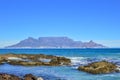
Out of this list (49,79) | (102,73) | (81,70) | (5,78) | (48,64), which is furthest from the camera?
(48,64)

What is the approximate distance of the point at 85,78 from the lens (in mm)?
40469

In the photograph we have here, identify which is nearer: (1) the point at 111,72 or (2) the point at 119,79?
(2) the point at 119,79

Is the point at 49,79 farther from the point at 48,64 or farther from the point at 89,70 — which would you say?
the point at 48,64

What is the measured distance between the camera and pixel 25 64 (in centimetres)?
6269

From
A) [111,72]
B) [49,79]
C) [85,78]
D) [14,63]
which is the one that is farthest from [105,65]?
[14,63]

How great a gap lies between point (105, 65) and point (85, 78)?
1148cm

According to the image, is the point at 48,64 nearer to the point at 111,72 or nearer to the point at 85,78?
the point at 111,72

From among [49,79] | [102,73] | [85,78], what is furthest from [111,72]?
[49,79]

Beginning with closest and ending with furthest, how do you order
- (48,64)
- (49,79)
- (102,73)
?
1. (49,79)
2. (102,73)
3. (48,64)

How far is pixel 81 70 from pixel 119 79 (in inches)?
488

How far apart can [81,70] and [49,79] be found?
13.0 m

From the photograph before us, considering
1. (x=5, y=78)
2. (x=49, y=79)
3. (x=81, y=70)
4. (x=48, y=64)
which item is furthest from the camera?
(x=48, y=64)

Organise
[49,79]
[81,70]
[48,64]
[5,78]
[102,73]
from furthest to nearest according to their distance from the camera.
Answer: [48,64] < [81,70] < [102,73] < [49,79] < [5,78]

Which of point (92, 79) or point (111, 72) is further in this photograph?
point (111, 72)
